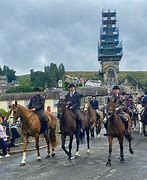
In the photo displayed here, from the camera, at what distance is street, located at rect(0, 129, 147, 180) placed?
38.2 feet

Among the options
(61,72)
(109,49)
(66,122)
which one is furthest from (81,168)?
(109,49)

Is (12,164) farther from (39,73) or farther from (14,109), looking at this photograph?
(39,73)

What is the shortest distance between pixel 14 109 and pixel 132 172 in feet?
17.3

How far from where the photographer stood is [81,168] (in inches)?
512

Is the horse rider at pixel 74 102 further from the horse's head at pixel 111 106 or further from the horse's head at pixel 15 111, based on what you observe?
the horse's head at pixel 111 106

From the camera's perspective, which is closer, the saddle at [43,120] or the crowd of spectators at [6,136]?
the saddle at [43,120]

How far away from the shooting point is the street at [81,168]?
1164cm

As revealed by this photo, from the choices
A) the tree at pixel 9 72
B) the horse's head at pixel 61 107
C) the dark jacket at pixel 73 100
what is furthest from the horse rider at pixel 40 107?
the tree at pixel 9 72

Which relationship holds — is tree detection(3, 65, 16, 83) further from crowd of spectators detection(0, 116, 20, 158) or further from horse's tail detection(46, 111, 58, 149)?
horse's tail detection(46, 111, 58, 149)

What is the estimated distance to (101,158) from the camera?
15.1 metres

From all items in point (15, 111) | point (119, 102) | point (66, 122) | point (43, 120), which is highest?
point (119, 102)

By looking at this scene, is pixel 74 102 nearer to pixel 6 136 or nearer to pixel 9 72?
pixel 6 136

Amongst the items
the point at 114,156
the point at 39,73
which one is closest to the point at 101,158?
the point at 114,156

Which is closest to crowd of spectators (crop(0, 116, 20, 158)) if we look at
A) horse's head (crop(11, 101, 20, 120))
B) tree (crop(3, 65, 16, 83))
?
horse's head (crop(11, 101, 20, 120))
